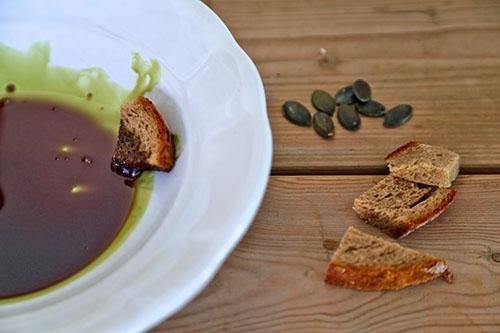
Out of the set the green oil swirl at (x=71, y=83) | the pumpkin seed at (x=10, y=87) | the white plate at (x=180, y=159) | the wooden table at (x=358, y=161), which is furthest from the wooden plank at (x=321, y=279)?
the pumpkin seed at (x=10, y=87)

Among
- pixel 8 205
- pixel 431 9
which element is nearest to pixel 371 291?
pixel 8 205

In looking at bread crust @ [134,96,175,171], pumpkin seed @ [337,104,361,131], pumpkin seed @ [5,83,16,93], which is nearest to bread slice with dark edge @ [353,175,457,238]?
pumpkin seed @ [337,104,361,131]

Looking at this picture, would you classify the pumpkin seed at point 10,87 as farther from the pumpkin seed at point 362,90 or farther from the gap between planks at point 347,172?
the pumpkin seed at point 362,90

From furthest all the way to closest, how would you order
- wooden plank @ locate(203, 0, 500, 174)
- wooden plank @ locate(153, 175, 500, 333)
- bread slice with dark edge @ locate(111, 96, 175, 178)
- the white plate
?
wooden plank @ locate(203, 0, 500, 174)
bread slice with dark edge @ locate(111, 96, 175, 178)
wooden plank @ locate(153, 175, 500, 333)
the white plate

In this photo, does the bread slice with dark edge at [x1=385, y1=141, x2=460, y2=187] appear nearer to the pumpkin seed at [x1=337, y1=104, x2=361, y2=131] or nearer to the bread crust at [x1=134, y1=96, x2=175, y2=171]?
the pumpkin seed at [x1=337, y1=104, x2=361, y2=131]

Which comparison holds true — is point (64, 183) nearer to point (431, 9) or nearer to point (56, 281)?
point (56, 281)
